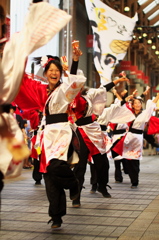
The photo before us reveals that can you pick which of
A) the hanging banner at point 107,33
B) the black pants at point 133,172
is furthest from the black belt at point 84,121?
the hanging banner at point 107,33

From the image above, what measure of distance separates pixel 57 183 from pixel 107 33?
27.9 feet

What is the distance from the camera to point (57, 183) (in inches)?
232

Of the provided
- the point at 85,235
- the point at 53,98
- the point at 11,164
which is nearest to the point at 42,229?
the point at 85,235

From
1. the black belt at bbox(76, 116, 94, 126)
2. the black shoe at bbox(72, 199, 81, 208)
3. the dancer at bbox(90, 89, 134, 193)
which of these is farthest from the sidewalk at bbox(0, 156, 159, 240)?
the dancer at bbox(90, 89, 134, 193)

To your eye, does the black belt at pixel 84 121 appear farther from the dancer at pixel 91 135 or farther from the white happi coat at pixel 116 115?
the white happi coat at pixel 116 115

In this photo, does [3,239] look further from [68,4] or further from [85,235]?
[68,4]

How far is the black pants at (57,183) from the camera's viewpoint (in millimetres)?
5789

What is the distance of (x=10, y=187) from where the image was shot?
10.0 metres

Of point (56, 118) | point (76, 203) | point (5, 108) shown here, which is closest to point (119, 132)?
point (76, 203)

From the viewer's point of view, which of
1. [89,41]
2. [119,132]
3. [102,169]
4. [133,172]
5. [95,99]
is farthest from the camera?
[89,41]

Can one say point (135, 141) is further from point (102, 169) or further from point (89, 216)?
point (89, 216)

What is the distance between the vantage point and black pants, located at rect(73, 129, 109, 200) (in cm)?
790

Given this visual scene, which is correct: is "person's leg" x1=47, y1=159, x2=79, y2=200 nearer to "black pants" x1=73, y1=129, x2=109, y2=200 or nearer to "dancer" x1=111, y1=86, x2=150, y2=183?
"black pants" x1=73, y1=129, x2=109, y2=200

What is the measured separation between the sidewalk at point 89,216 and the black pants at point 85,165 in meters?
0.32
